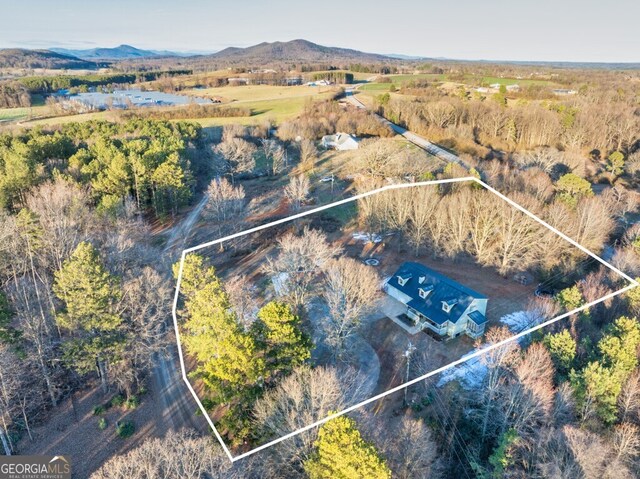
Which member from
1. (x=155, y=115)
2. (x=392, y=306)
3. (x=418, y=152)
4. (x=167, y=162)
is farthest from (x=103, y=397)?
(x=155, y=115)

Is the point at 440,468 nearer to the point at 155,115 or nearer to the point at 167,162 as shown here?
the point at 167,162

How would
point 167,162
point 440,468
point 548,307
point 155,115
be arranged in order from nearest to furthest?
point 548,307 < point 440,468 < point 167,162 < point 155,115

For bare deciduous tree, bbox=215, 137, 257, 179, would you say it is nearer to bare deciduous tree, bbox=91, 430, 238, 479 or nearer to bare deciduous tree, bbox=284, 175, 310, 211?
bare deciduous tree, bbox=284, 175, 310, 211

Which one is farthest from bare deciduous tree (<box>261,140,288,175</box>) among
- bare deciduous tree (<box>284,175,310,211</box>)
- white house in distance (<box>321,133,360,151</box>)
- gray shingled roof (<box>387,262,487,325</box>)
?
gray shingled roof (<box>387,262,487,325</box>)

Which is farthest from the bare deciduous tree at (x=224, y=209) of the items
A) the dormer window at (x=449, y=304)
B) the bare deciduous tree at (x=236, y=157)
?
the dormer window at (x=449, y=304)

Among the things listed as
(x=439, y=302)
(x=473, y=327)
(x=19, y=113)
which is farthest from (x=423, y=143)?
(x=19, y=113)

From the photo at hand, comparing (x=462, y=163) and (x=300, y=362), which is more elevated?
(x=462, y=163)
